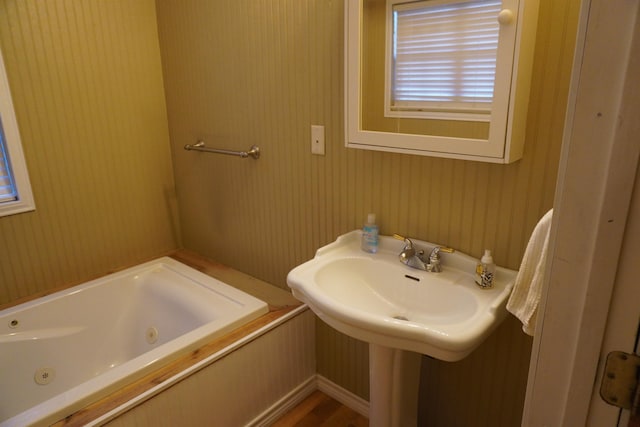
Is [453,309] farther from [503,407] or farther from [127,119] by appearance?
[127,119]

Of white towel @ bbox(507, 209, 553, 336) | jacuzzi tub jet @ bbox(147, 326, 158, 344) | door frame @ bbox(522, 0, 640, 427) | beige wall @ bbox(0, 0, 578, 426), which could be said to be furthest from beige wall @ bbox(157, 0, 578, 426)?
door frame @ bbox(522, 0, 640, 427)

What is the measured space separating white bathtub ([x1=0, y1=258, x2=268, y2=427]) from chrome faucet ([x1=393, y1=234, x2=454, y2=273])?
28.5 inches

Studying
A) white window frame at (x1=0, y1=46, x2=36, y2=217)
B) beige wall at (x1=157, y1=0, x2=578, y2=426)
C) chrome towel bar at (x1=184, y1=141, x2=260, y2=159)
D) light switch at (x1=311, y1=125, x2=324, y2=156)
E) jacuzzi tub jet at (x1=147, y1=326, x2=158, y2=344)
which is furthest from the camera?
jacuzzi tub jet at (x1=147, y1=326, x2=158, y2=344)

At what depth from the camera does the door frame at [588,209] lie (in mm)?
460

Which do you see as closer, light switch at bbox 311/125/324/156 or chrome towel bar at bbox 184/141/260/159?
light switch at bbox 311/125/324/156

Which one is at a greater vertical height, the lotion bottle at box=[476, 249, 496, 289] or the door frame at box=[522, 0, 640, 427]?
the door frame at box=[522, 0, 640, 427]

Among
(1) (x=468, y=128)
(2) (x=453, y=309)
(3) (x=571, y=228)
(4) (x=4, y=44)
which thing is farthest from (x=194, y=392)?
(4) (x=4, y=44)

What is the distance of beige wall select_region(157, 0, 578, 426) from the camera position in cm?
126

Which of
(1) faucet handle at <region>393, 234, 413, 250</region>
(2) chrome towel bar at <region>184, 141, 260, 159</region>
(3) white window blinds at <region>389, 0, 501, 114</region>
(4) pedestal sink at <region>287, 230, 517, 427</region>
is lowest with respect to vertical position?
(4) pedestal sink at <region>287, 230, 517, 427</region>

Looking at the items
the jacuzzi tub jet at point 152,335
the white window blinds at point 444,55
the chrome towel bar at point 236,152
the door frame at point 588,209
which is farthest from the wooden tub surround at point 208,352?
the door frame at point 588,209

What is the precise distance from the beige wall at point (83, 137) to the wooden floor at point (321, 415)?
1.23 meters

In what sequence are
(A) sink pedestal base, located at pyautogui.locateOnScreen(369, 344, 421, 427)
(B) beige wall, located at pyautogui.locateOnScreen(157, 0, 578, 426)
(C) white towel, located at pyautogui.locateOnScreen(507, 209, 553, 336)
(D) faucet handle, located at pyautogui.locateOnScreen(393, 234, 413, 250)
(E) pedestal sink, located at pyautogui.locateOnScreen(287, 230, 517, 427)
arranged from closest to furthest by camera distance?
(C) white towel, located at pyautogui.locateOnScreen(507, 209, 553, 336)
(E) pedestal sink, located at pyautogui.locateOnScreen(287, 230, 517, 427)
(B) beige wall, located at pyautogui.locateOnScreen(157, 0, 578, 426)
(A) sink pedestal base, located at pyautogui.locateOnScreen(369, 344, 421, 427)
(D) faucet handle, located at pyautogui.locateOnScreen(393, 234, 413, 250)

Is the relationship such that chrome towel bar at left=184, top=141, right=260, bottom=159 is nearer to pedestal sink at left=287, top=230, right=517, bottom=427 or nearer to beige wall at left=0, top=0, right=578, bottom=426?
beige wall at left=0, top=0, right=578, bottom=426

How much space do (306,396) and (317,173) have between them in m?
1.08
